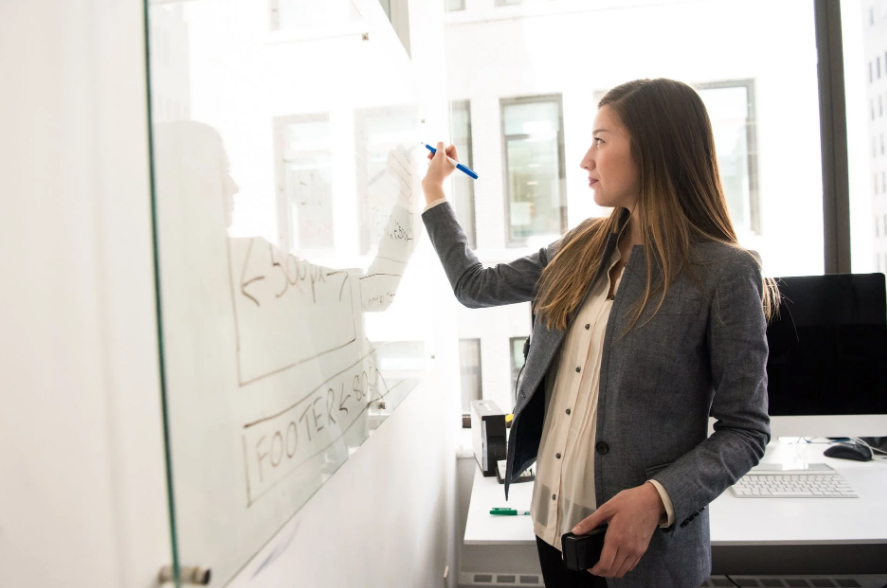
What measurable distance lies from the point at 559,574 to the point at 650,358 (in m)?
0.51

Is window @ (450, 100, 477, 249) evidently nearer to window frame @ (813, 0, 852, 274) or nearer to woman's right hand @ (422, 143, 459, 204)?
woman's right hand @ (422, 143, 459, 204)

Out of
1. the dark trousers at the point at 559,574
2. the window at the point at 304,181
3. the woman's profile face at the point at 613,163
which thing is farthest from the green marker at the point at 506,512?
the window at the point at 304,181

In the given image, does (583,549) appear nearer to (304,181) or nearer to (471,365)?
(304,181)

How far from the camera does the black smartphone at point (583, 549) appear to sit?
87 centimetres

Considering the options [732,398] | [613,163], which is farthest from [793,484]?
[613,163]

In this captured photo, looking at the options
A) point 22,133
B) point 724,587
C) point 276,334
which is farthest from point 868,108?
point 22,133

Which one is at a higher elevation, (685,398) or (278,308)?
(278,308)

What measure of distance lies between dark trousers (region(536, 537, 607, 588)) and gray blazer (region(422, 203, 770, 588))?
11cm

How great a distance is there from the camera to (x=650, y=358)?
3.18ft

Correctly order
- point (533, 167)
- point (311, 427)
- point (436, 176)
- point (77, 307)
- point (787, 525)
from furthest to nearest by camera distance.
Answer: point (533, 167) < point (787, 525) < point (436, 176) < point (311, 427) < point (77, 307)

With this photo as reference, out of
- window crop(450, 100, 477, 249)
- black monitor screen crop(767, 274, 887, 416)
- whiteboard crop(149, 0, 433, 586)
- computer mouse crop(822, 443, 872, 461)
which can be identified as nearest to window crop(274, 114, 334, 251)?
whiteboard crop(149, 0, 433, 586)

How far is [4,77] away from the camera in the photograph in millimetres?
319

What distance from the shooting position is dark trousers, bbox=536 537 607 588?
1099mm

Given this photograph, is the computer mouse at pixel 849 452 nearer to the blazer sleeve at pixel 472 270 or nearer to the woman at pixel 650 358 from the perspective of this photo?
the woman at pixel 650 358
